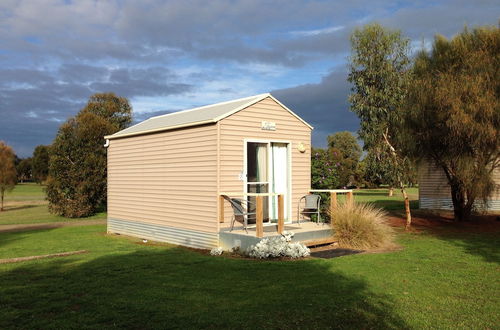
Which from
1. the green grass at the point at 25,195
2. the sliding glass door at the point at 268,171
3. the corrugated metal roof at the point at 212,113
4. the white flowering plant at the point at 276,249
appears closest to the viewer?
the white flowering plant at the point at 276,249

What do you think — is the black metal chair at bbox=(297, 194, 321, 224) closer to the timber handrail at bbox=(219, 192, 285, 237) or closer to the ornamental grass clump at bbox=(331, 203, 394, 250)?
the ornamental grass clump at bbox=(331, 203, 394, 250)

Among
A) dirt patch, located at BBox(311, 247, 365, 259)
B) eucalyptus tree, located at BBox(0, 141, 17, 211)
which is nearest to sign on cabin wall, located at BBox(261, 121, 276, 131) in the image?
dirt patch, located at BBox(311, 247, 365, 259)

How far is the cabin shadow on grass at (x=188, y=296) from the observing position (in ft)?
15.0

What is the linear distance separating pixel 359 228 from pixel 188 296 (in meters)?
5.20

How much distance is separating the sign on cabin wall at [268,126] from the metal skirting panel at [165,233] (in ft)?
9.29

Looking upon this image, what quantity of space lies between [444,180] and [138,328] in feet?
61.7

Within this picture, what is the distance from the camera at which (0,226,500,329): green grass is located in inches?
182

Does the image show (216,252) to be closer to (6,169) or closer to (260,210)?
(260,210)

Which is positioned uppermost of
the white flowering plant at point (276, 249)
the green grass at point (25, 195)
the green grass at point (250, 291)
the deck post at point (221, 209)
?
the deck post at point (221, 209)

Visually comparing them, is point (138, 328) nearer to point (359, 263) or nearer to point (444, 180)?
point (359, 263)

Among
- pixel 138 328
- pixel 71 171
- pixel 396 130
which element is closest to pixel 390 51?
pixel 396 130

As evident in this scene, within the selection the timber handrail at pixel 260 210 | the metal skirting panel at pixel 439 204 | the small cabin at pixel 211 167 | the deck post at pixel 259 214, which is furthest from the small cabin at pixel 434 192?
the deck post at pixel 259 214

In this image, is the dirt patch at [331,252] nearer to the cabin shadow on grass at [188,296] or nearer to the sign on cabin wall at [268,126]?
the cabin shadow on grass at [188,296]

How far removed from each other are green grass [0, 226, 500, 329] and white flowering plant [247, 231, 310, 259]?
364 mm
